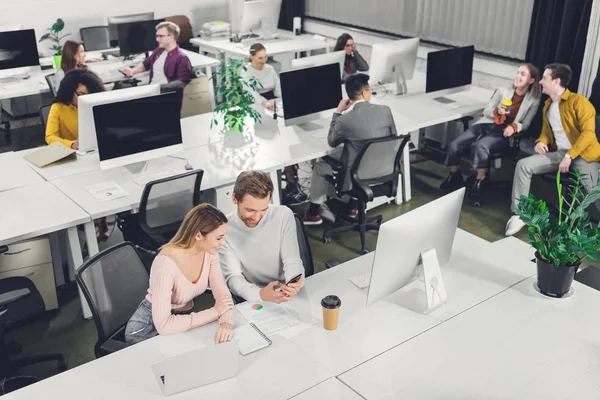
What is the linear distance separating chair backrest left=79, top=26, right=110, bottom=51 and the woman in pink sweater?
228 inches

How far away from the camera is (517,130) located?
5277 mm

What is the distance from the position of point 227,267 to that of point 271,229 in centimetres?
27

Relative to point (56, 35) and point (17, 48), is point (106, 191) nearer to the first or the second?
point (17, 48)

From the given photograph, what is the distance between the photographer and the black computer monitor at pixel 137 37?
273 inches

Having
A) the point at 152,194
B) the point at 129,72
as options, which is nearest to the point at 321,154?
the point at 152,194

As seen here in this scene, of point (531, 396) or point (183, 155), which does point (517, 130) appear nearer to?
point (183, 155)

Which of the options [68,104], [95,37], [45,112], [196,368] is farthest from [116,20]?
[196,368]

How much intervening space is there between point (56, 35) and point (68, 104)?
3557 millimetres

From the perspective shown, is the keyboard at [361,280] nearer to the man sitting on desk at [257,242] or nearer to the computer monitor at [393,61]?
the man sitting on desk at [257,242]

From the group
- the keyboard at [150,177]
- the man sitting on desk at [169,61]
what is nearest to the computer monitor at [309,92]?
the keyboard at [150,177]

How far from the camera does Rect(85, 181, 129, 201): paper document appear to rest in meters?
3.87

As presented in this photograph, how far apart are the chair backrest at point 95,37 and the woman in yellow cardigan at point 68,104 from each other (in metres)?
3.48

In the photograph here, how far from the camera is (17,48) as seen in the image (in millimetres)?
6355

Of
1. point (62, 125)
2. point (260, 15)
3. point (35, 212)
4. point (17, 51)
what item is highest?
point (260, 15)
